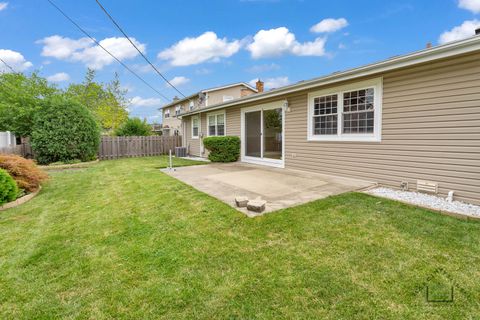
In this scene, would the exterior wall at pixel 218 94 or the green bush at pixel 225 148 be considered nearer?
the green bush at pixel 225 148

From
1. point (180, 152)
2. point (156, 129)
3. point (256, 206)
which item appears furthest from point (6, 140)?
point (156, 129)

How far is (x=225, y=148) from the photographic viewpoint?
10.0 meters

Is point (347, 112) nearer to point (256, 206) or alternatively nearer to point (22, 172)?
point (256, 206)

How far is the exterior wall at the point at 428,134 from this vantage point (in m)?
4.11

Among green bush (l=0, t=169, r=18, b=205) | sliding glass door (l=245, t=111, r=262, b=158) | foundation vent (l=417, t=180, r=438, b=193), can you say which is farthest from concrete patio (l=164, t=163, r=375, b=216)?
green bush (l=0, t=169, r=18, b=205)

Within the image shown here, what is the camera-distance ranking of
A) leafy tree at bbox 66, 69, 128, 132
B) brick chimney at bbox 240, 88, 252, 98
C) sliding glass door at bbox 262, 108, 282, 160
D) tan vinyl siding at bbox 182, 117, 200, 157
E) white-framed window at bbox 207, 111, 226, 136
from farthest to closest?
leafy tree at bbox 66, 69, 128, 132
brick chimney at bbox 240, 88, 252, 98
tan vinyl siding at bbox 182, 117, 200, 157
white-framed window at bbox 207, 111, 226, 136
sliding glass door at bbox 262, 108, 282, 160

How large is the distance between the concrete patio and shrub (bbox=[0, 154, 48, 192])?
3146mm

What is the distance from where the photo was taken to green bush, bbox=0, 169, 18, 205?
14.7 feet

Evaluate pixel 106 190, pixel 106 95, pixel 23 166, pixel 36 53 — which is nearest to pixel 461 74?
pixel 106 190

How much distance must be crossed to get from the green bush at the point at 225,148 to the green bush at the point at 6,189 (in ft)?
21.0

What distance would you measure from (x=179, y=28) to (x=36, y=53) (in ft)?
35.1

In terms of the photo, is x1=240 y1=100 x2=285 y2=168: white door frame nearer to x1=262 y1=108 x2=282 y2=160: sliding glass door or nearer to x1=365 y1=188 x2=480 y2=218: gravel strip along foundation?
x1=262 y1=108 x2=282 y2=160: sliding glass door

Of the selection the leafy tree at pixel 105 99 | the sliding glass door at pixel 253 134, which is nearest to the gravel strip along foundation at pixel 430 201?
the sliding glass door at pixel 253 134

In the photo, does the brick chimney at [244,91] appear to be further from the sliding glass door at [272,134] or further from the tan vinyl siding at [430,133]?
the tan vinyl siding at [430,133]
